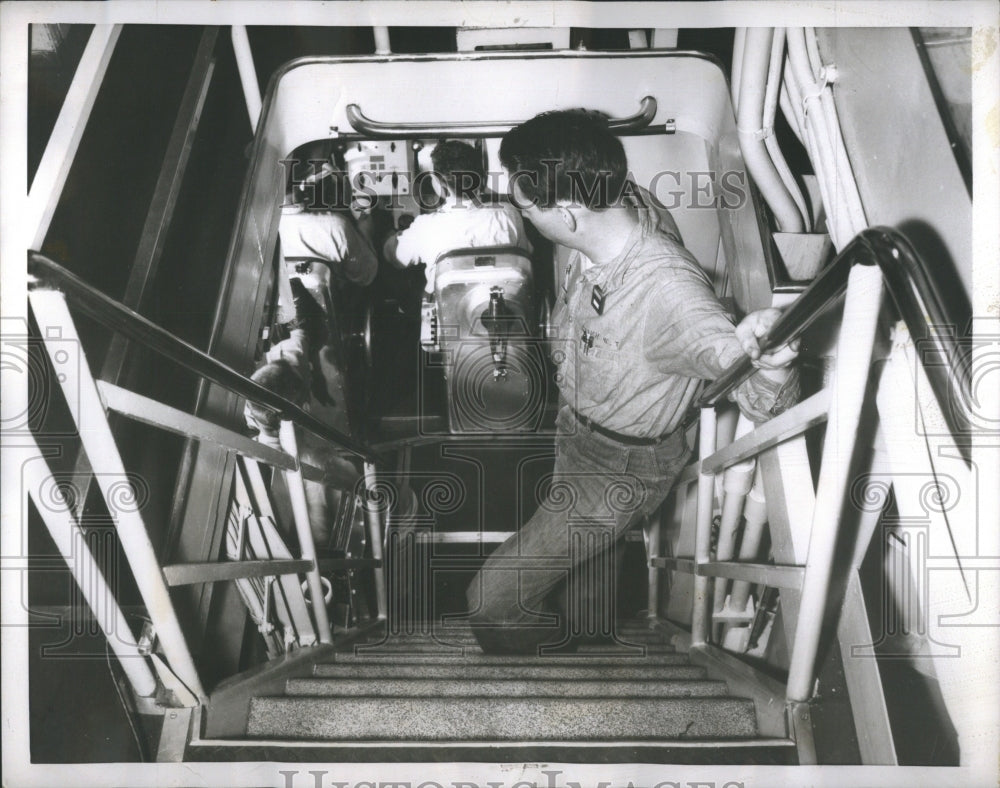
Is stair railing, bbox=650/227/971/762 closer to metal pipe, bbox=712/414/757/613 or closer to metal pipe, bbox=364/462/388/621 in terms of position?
metal pipe, bbox=712/414/757/613

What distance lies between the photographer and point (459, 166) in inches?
33.3

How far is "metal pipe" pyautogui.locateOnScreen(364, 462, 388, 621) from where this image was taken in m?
0.85

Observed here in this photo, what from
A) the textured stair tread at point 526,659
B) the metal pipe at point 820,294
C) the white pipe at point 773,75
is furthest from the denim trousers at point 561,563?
the white pipe at point 773,75

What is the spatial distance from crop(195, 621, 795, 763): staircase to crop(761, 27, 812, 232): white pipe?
24.0 inches

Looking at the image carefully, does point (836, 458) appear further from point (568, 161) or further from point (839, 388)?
point (568, 161)

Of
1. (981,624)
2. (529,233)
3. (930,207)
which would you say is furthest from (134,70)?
(981,624)

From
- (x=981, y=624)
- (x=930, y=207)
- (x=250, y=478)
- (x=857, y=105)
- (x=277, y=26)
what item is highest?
(x=277, y=26)

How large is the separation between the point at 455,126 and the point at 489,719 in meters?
0.77

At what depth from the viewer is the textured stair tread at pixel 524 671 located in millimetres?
756

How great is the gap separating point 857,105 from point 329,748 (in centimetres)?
100

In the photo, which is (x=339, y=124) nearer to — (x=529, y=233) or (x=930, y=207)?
(x=529, y=233)

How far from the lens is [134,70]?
0.79m

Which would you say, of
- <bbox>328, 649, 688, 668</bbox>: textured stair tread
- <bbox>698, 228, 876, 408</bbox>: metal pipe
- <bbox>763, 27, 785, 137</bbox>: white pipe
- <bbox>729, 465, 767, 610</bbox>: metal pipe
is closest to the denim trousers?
<bbox>328, 649, 688, 668</bbox>: textured stair tread

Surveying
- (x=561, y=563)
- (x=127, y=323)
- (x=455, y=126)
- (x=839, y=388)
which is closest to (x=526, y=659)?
(x=561, y=563)
